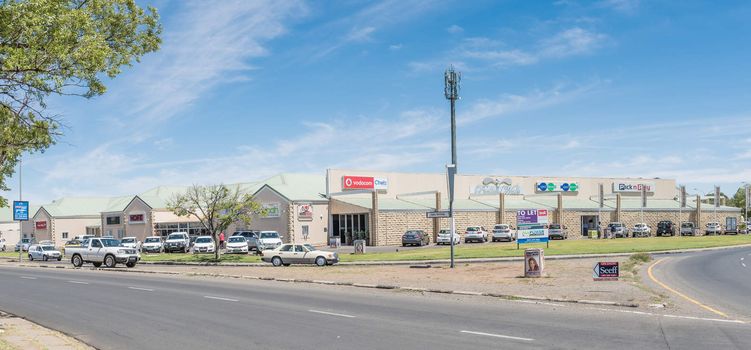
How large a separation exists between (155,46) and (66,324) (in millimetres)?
6468

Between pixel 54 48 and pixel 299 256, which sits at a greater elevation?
pixel 54 48

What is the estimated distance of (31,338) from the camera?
508 inches

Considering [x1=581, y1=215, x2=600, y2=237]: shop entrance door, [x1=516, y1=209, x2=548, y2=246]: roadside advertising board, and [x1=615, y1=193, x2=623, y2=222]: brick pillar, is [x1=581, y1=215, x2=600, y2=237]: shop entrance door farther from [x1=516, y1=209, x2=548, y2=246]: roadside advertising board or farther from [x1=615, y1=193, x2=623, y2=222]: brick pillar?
[x1=516, y1=209, x2=548, y2=246]: roadside advertising board

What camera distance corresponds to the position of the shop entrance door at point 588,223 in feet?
260

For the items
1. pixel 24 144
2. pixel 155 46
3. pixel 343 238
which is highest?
pixel 155 46

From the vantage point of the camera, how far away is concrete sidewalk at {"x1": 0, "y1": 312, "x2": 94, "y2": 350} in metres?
11.9

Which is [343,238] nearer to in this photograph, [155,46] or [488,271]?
[488,271]

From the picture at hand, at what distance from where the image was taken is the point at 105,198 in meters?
94.1

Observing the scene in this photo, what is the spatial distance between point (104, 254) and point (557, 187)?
57290 mm

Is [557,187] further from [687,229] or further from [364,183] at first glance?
[364,183]

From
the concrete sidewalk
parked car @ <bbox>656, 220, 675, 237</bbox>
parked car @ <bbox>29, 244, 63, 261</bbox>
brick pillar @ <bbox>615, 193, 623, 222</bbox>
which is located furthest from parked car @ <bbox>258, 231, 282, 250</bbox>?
parked car @ <bbox>656, 220, 675, 237</bbox>

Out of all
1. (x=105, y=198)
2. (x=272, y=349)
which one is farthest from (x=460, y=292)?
(x=105, y=198)

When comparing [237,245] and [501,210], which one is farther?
[501,210]

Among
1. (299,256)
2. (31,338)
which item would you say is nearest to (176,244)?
(299,256)
